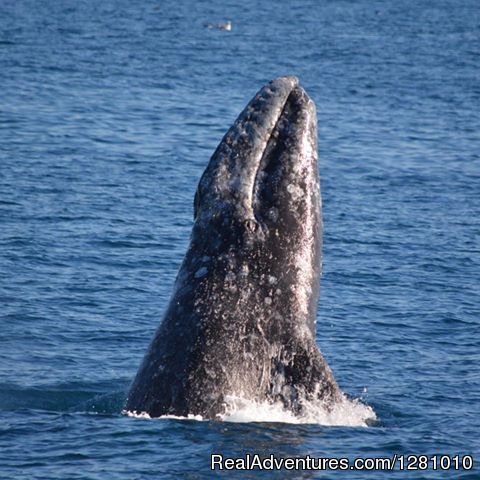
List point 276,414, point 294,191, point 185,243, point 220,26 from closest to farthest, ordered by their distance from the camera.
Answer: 1. point 276,414
2. point 294,191
3. point 185,243
4. point 220,26

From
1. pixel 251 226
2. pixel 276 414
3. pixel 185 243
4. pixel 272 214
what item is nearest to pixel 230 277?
pixel 251 226

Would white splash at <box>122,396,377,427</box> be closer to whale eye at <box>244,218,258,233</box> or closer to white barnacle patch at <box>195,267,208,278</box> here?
white barnacle patch at <box>195,267,208,278</box>

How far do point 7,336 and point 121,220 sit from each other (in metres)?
8.80

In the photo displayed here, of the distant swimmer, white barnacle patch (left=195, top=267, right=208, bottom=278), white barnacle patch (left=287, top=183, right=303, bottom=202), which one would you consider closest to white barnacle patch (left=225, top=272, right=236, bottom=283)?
white barnacle patch (left=195, top=267, right=208, bottom=278)

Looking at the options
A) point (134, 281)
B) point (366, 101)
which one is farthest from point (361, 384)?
point (366, 101)

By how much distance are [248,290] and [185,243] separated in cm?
1336

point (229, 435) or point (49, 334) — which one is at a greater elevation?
point (49, 334)

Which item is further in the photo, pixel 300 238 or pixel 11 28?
pixel 11 28

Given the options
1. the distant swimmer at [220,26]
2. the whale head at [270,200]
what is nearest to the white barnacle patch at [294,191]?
the whale head at [270,200]

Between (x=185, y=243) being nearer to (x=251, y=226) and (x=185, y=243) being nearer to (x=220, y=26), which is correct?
(x=251, y=226)

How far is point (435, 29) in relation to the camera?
8119cm

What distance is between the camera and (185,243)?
25.4m

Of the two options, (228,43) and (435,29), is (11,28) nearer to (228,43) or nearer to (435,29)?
(228,43)

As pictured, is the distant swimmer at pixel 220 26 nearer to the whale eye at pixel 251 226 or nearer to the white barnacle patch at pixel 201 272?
the whale eye at pixel 251 226
